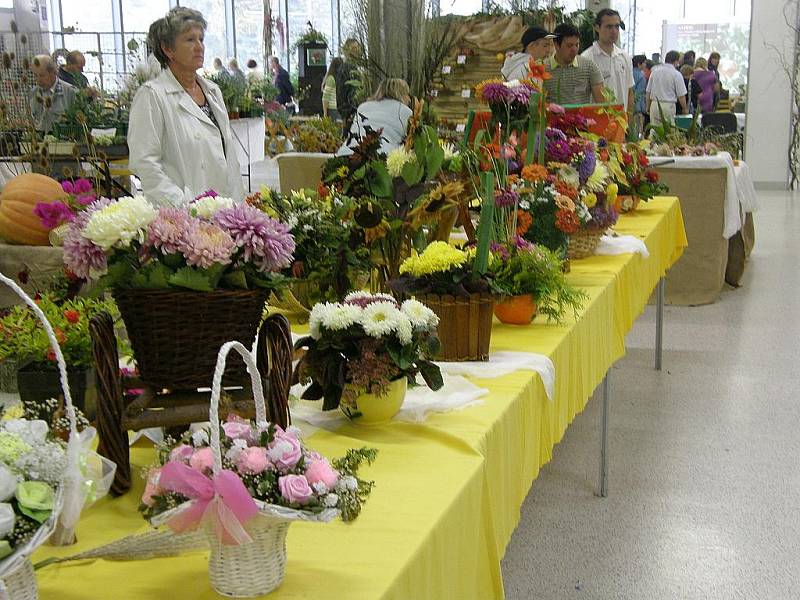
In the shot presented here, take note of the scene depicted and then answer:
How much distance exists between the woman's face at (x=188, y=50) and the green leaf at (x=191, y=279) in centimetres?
187

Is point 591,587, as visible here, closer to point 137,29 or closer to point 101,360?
point 101,360

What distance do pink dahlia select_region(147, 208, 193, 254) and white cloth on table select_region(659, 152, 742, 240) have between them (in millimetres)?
4854

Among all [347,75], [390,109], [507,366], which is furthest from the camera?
[347,75]

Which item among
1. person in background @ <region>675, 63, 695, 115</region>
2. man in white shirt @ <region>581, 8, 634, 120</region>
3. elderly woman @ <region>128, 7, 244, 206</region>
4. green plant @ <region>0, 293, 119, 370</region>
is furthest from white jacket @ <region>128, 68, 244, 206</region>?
person in background @ <region>675, 63, 695, 115</region>

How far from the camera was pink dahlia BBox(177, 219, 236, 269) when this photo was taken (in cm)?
139

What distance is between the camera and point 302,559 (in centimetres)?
125

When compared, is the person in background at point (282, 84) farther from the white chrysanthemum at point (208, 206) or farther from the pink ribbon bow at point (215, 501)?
the pink ribbon bow at point (215, 501)

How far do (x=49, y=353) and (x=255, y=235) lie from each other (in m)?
0.45

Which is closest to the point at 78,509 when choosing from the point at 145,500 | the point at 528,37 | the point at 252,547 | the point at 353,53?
the point at 145,500

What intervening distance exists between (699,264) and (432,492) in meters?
4.91

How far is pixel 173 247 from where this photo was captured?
1404 millimetres

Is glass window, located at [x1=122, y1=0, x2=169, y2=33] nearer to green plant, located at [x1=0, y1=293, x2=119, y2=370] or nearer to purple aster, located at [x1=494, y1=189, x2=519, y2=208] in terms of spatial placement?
purple aster, located at [x1=494, y1=189, x2=519, y2=208]

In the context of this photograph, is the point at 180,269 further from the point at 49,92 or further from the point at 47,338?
the point at 49,92

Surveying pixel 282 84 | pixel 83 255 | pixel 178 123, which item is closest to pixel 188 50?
pixel 178 123
